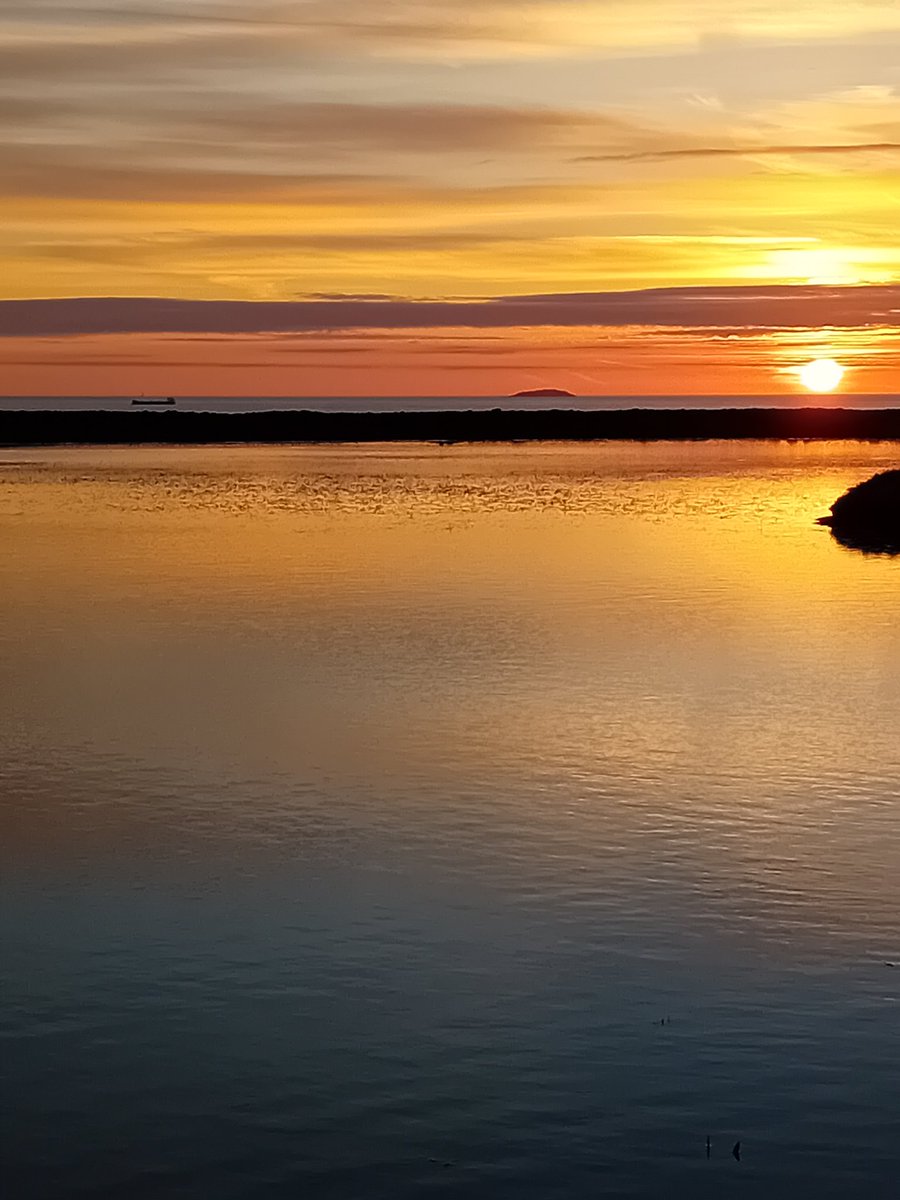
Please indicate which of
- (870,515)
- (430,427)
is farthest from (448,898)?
(430,427)

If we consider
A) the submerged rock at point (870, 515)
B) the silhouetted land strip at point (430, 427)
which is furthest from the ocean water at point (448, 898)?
the silhouetted land strip at point (430, 427)

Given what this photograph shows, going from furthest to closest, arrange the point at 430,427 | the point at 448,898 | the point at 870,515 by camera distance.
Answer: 1. the point at 430,427
2. the point at 870,515
3. the point at 448,898

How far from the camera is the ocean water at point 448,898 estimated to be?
10703 millimetres

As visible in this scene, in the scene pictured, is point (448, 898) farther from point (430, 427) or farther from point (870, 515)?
point (430, 427)

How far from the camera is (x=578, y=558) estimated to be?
4569cm

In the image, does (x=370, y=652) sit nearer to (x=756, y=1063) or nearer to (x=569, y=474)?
(x=756, y=1063)

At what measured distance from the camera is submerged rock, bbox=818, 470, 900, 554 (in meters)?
53.6

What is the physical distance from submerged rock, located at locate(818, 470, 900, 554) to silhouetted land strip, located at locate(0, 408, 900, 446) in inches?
3074

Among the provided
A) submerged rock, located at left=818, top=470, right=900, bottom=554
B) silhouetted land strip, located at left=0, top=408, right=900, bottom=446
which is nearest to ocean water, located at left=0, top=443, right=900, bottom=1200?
submerged rock, located at left=818, top=470, right=900, bottom=554

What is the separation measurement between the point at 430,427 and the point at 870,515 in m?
101

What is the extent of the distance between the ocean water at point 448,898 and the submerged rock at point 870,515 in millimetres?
18362

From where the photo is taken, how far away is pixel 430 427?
15525 centimetres

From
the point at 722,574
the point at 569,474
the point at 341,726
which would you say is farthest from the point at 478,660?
the point at 569,474

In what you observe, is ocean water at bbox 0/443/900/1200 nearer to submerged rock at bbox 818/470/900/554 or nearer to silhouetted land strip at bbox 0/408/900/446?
submerged rock at bbox 818/470/900/554
